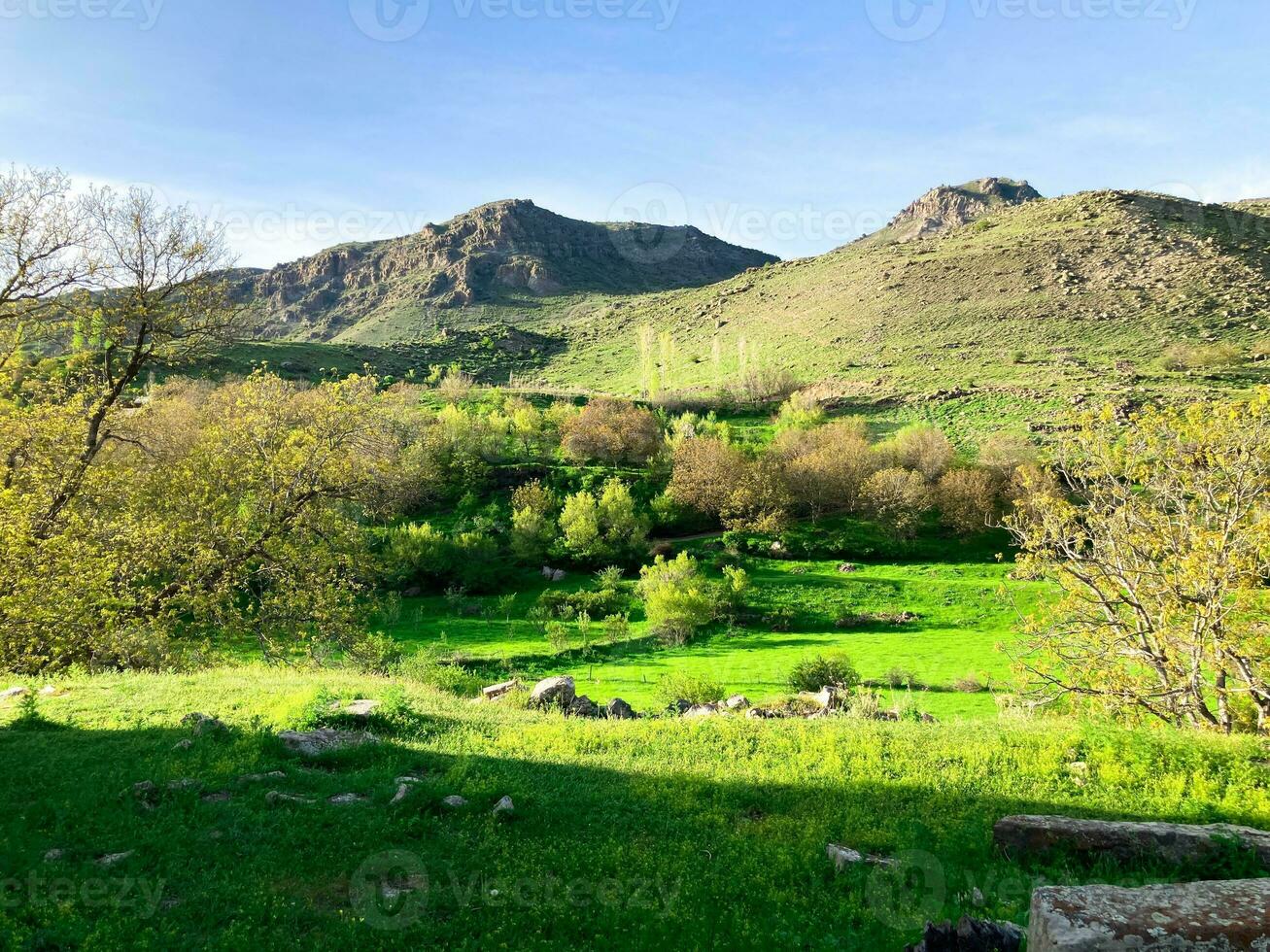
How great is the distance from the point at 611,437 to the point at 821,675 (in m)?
43.1

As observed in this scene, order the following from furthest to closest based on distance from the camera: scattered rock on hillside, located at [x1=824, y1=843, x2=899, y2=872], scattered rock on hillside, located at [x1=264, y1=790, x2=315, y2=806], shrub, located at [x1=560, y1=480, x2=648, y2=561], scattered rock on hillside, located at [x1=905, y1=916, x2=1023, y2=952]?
shrub, located at [x1=560, y1=480, x2=648, y2=561] < scattered rock on hillside, located at [x1=264, y1=790, x2=315, y2=806] < scattered rock on hillside, located at [x1=824, y1=843, x2=899, y2=872] < scattered rock on hillside, located at [x1=905, y1=916, x2=1023, y2=952]

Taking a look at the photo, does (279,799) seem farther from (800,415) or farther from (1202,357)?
(1202,357)

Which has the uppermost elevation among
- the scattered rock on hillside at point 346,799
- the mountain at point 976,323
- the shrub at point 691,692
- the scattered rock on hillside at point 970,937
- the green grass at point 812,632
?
the mountain at point 976,323

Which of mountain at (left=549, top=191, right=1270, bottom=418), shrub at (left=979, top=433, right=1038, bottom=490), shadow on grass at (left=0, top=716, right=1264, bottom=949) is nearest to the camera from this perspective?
shadow on grass at (left=0, top=716, right=1264, bottom=949)

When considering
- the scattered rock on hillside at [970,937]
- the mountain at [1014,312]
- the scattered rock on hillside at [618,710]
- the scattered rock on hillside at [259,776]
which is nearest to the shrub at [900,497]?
the mountain at [1014,312]

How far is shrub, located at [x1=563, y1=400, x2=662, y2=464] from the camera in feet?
232

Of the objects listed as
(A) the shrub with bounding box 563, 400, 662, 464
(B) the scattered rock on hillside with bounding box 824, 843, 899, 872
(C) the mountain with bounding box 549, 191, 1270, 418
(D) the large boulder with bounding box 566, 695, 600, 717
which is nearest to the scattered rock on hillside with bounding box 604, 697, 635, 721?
(D) the large boulder with bounding box 566, 695, 600, 717

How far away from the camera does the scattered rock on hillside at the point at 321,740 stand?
10.5 m

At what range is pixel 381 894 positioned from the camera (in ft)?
22.1

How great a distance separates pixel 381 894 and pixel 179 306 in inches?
626

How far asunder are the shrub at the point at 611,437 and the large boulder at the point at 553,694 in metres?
53.6

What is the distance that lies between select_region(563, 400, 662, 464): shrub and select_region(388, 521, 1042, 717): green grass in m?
16.3

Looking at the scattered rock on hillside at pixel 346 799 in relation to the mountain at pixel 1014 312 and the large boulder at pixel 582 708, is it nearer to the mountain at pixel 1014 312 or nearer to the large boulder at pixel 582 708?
the large boulder at pixel 582 708

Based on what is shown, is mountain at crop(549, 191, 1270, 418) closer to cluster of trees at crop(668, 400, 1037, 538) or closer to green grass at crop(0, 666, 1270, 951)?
cluster of trees at crop(668, 400, 1037, 538)
